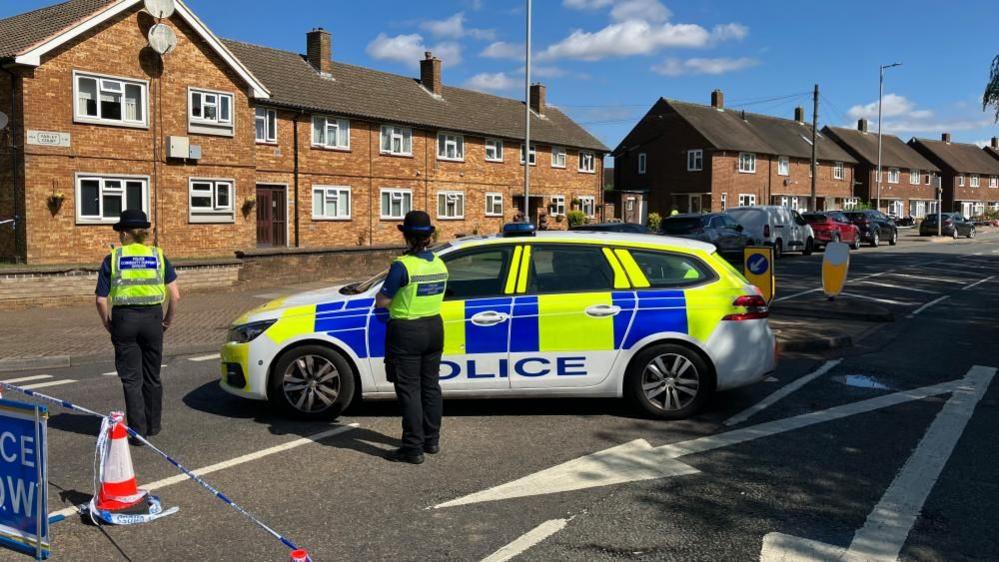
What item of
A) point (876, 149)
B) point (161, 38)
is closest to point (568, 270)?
point (161, 38)

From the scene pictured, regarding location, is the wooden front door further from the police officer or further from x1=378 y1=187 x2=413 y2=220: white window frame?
the police officer

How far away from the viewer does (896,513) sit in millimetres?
4695

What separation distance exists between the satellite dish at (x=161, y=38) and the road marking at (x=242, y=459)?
694 inches

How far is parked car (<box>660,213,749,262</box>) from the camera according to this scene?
2333 cm

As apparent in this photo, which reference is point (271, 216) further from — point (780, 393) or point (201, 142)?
point (780, 393)

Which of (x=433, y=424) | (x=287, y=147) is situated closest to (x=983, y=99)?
(x=433, y=424)

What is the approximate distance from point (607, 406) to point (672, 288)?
1.23 m

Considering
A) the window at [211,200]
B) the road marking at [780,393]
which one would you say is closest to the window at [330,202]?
the window at [211,200]

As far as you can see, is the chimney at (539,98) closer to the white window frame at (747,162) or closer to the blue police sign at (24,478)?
the white window frame at (747,162)

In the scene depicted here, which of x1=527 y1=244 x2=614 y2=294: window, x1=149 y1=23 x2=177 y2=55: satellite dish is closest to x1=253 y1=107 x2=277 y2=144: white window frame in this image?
x1=149 y1=23 x2=177 y2=55: satellite dish

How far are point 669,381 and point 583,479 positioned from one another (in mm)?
1736

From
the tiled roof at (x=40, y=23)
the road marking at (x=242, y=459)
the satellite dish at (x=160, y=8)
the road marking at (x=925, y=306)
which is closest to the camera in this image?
the road marking at (x=242, y=459)

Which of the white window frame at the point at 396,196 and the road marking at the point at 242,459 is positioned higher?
the white window frame at the point at 396,196

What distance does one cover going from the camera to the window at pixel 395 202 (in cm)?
3212
